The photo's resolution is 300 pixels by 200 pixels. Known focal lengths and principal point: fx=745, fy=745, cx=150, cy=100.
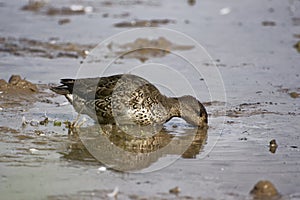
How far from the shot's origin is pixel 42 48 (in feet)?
43.2

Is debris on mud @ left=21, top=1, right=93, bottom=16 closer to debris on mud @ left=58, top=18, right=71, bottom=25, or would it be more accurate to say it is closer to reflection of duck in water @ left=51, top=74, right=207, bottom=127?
debris on mud @ left=58, top=18, right=71, bottom=25

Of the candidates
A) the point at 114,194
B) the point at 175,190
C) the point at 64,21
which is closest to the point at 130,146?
the point at 175,190

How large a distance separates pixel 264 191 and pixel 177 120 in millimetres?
3147

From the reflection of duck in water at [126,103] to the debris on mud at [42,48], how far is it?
4028mm

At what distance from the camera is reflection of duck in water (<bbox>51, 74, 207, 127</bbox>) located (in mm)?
8297

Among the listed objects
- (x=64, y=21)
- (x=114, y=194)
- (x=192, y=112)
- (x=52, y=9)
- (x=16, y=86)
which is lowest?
(x=114, y=194)

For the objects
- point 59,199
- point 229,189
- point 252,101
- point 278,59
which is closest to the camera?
point 59,199

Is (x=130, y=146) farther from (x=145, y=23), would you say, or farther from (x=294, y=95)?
(x=145, y=23)

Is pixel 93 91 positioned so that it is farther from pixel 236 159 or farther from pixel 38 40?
pixel 38 40

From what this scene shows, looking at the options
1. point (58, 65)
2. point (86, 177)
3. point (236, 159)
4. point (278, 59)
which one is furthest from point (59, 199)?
point (278, 59)

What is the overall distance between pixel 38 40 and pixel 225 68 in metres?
3.85

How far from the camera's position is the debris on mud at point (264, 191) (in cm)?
605

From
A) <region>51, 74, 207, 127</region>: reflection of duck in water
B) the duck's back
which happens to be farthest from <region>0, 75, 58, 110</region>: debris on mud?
the duck's back

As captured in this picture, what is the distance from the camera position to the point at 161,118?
8.44m
